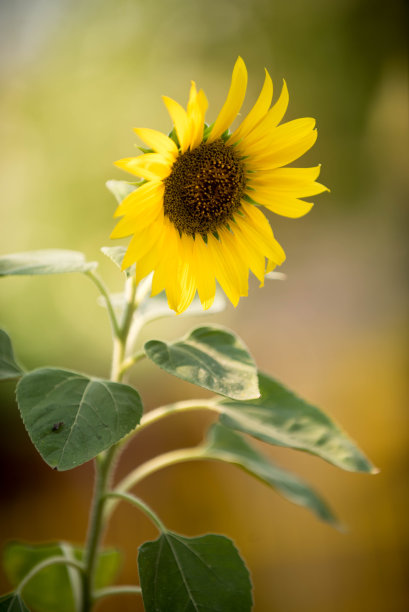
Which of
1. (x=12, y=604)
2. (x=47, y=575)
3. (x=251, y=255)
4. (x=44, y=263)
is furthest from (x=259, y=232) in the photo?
(x=47, y=575)

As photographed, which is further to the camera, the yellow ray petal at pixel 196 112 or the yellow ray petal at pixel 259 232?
the yellow ray petal at pixel 259 232

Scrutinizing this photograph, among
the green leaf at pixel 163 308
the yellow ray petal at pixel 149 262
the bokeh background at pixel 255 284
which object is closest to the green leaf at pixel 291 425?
the green leaf at pixel 163 308

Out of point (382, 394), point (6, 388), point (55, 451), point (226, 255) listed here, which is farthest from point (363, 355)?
point (55, 451)

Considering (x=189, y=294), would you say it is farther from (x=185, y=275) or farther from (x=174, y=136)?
(x=174, y=136)

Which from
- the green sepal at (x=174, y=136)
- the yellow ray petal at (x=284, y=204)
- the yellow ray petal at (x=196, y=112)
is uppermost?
the yellow ray petal at (x=196, y=112)

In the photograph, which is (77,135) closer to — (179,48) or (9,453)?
(179,48)

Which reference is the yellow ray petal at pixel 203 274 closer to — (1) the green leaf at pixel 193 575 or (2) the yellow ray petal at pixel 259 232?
(2) the yellow ray petal at pixel 259 232
